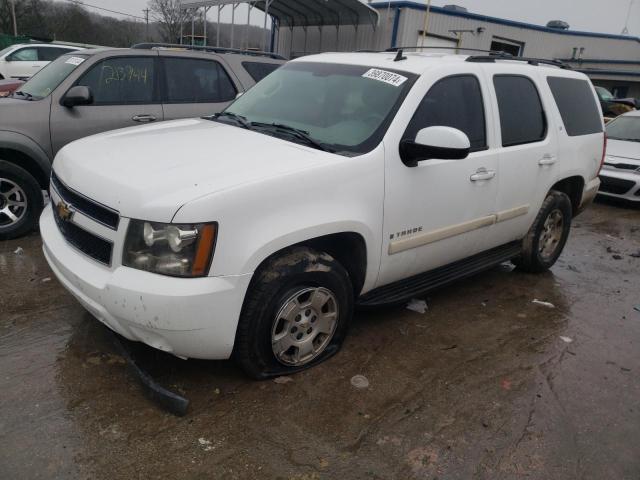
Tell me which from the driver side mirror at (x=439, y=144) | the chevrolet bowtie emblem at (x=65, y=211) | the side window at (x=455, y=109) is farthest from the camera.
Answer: the side window at (x=455, y=109)

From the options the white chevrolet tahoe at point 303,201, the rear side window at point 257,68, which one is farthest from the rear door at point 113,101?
the white chevrolet tahoe at point 303,201

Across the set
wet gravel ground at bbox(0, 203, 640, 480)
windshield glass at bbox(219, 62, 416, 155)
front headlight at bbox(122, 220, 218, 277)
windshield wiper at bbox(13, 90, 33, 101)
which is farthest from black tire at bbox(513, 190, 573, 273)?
windshield wiper at bbox(13, 90, 33, 101)

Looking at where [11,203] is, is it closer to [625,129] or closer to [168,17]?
[625,129]

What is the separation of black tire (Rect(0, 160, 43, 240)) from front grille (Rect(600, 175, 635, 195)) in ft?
→ 27.8

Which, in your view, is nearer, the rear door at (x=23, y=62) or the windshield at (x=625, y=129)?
the windshield at (x=625, y=129)

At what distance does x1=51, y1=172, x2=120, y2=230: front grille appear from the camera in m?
2.59

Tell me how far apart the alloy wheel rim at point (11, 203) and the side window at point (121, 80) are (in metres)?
1.16

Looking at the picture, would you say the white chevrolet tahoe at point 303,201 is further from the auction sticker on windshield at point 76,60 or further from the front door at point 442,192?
the auction sticker on windshield at point 76,60

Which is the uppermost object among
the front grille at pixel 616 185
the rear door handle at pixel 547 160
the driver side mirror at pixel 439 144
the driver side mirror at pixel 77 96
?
the driver side mirror at pixel 439 144

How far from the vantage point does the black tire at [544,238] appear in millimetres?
4789

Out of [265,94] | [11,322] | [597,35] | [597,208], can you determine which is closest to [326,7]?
[597,208]

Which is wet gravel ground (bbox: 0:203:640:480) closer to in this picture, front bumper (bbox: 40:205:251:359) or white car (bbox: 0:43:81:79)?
front bumper (bbox: 40:205:251:359)

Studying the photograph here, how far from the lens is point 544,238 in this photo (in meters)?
5.06

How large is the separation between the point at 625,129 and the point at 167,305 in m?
10.1
